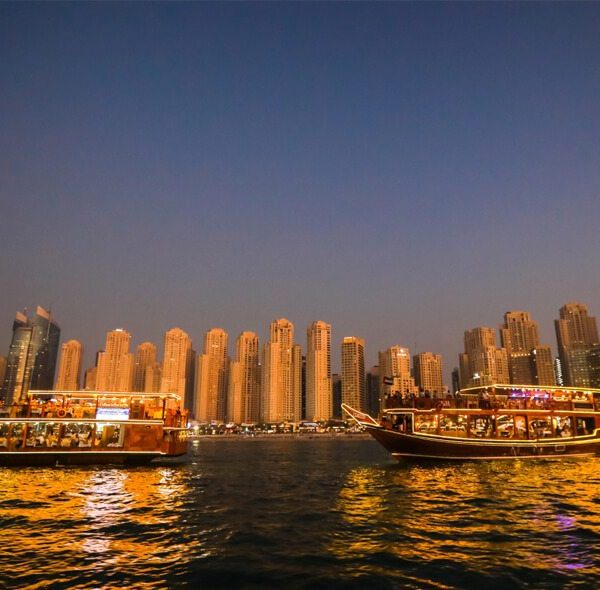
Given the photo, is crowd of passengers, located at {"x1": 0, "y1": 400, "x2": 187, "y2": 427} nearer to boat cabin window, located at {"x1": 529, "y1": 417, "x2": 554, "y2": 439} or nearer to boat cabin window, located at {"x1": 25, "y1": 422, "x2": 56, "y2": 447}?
boat cabin window, located at {"x1": 25, "y1": 422, "x2": 56, "y2": 447}

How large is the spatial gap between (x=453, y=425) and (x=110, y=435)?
3293 centimetres

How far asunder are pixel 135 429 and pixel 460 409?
3085cm

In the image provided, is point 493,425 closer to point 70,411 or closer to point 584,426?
point 584,426

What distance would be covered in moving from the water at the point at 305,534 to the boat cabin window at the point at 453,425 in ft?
34.8

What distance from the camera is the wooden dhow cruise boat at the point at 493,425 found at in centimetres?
4288

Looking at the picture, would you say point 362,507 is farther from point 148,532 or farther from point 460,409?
point 460,409

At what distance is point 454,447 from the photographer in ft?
140

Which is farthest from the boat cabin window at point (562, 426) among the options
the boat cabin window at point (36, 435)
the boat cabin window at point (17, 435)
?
the boat cabin window at point (17, 435)

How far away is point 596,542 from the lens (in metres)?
16.5

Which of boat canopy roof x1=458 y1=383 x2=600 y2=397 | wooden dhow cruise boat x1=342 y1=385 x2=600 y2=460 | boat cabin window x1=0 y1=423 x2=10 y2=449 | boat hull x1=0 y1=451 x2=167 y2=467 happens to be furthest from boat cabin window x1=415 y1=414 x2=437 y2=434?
boat cabin window x1=0 y1=423 x2=10 y2=449

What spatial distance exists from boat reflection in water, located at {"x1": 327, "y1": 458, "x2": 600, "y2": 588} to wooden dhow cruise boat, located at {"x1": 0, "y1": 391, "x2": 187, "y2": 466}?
22.7 meters

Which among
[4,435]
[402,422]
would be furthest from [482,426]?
[4,435]

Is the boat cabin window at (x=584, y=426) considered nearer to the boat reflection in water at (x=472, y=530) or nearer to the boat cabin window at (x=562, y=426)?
the boat cabin window at (x=562, y=426)

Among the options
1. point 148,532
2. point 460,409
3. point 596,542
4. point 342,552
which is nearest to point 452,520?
point 596,542
